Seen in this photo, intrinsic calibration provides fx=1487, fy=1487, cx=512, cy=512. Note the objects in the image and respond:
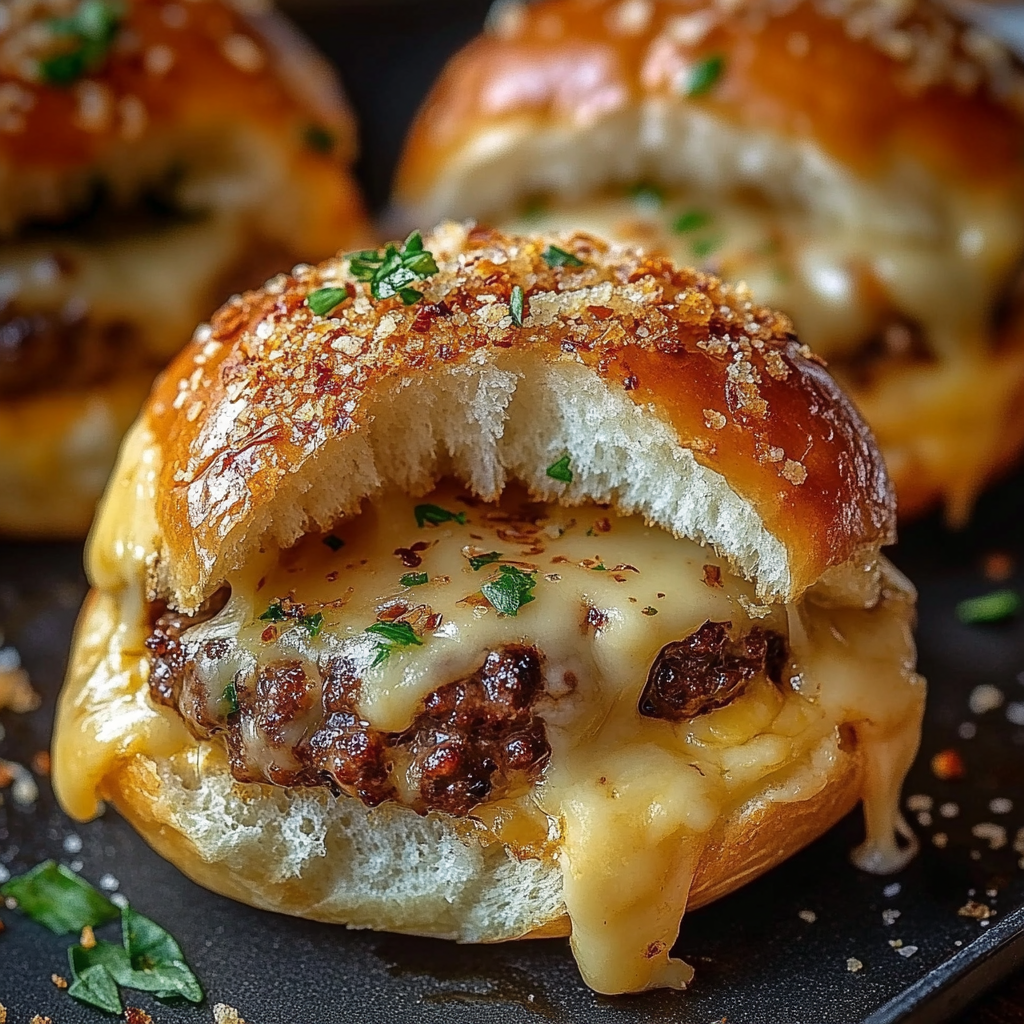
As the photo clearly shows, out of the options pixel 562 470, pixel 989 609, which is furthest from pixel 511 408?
pixel 989 609

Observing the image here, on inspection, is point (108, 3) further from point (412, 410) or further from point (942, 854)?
point (942, 854)

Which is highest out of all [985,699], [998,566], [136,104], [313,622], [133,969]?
[136,104]

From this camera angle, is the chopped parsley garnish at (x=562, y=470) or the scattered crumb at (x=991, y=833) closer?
the chopped parsley garnish at (x=562, y=470)

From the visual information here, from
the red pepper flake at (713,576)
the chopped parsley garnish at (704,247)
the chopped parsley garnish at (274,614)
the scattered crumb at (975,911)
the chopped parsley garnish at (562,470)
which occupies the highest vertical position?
the chopped parsley garnish at (562,470)

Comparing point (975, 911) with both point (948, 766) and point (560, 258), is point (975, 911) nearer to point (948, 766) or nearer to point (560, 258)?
point (948, 766)

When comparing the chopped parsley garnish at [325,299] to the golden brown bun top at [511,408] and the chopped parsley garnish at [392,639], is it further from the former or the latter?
the chopped parsley garnish at [392,639]

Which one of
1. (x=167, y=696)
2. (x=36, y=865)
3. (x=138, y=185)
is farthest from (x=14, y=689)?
(x=138, y=185)

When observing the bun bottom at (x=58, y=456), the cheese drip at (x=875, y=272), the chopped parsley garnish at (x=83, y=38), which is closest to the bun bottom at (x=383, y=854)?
the bun bottom at (x=58, y=456)

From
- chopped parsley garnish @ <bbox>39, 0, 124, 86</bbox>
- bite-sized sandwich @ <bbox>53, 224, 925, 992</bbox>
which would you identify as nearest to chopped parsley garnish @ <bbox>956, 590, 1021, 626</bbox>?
bite-sized sandwich @ <bbox>53, 224, 925, 992</bbox>
